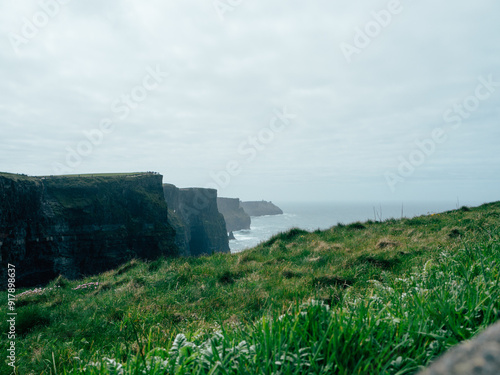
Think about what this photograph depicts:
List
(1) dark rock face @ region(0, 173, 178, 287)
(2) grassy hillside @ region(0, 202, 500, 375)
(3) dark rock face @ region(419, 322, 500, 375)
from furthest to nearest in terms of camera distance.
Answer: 1. (1) dark rock face @ region(0, 173, 178, 287)
2. (2) grassy hillside @ region(0, 202, 500, 375)
3. (3) dark rock face @ region(419, 322, 500, 375)

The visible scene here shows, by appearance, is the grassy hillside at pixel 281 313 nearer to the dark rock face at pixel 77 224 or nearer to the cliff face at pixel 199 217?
the dark rock face at pixel 77 224

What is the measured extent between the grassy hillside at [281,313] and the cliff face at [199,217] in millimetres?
101661

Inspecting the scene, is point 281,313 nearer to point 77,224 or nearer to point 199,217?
point 77,224

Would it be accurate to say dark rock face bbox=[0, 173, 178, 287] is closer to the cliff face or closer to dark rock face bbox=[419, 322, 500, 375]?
the cliff face

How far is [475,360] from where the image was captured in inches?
26.9

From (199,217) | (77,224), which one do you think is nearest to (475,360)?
(77,224)

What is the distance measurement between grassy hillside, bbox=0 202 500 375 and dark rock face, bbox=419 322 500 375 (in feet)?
3.69

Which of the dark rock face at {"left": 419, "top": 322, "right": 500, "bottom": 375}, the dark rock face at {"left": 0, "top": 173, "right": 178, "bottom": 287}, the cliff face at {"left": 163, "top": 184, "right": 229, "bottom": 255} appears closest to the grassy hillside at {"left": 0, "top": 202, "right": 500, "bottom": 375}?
the dark rock face at {"left": 419, "top": 322, "right": 500, "bottom": 375}

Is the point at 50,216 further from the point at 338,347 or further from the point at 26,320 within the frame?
the point at 338,347

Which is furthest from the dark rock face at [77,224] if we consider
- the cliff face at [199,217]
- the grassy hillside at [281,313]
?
the grassy hillside at [281,313]

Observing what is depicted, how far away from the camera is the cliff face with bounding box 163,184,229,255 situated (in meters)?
111

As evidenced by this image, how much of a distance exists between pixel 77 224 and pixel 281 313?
203 ft

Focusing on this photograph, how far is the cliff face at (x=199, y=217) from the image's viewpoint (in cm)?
11081

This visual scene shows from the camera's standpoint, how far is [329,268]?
795cm
